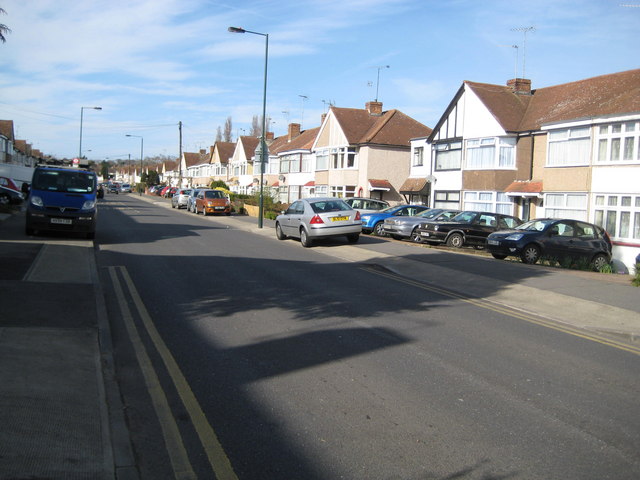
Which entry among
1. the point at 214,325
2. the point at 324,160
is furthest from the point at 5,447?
the point at 324,160

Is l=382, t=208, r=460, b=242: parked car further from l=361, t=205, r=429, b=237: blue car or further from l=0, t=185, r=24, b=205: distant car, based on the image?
l=0, t=185, r=24, b=205: distant car

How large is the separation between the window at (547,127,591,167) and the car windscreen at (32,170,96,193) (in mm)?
19923

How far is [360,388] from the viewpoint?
562 centimetres

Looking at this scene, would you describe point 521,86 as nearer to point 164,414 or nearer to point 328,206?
point 328,206

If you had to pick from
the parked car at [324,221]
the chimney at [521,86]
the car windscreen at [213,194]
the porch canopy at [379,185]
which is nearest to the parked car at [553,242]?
the parked car at [324,221]

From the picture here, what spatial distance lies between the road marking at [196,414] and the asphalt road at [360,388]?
0.02 metres

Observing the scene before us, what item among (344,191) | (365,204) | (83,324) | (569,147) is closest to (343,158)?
(344,191)

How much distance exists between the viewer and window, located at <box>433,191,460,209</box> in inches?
1319

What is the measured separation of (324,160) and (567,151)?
2440 cm

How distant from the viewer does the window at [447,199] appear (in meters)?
33.5

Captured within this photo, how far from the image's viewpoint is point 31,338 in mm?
6477

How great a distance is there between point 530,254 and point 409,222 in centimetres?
571

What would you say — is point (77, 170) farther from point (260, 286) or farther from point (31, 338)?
point (31, 338)

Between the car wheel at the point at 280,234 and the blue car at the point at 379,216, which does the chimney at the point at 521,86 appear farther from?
the car wheel at the point at 280,234
